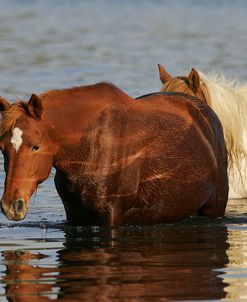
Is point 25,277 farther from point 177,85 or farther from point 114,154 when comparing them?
point 177,85

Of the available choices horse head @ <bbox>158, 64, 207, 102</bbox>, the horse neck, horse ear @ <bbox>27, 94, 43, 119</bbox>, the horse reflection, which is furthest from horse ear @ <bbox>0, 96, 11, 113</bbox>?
the horse neck

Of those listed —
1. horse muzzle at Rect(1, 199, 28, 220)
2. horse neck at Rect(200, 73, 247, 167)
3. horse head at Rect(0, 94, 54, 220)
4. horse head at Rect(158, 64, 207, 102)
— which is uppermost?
horse head at Rect(158, 64, 207, 102)

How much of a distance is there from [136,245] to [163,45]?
18.8m

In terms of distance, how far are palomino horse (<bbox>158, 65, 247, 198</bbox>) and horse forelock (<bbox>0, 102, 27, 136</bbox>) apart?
3.18m

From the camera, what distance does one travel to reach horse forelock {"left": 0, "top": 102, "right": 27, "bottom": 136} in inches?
330

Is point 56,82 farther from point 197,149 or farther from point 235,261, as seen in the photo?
point 235,261

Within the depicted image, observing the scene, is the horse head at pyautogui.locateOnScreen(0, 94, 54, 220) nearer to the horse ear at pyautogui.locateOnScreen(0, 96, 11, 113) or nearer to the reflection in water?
the horse ear at pyautogui.locateOnScreen(0, 96, 11, 113)

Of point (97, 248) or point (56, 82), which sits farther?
point (56, 82)

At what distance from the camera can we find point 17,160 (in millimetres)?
8312

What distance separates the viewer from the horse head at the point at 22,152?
8.30 metres

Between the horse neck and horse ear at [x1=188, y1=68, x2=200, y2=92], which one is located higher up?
horse ear at [x1=188, y1=68, x2=200, y2=92]

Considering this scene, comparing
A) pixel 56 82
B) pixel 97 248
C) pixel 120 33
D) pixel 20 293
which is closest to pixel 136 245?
pixel 97 248

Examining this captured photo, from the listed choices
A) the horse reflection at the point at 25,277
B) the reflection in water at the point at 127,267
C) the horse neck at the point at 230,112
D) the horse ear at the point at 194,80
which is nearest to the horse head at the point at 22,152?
the horse reflection at the point at 25,277

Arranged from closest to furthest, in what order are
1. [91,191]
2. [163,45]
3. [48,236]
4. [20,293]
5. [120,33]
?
[20,293], [91,191], [48,236], [163,45], [120,33]
